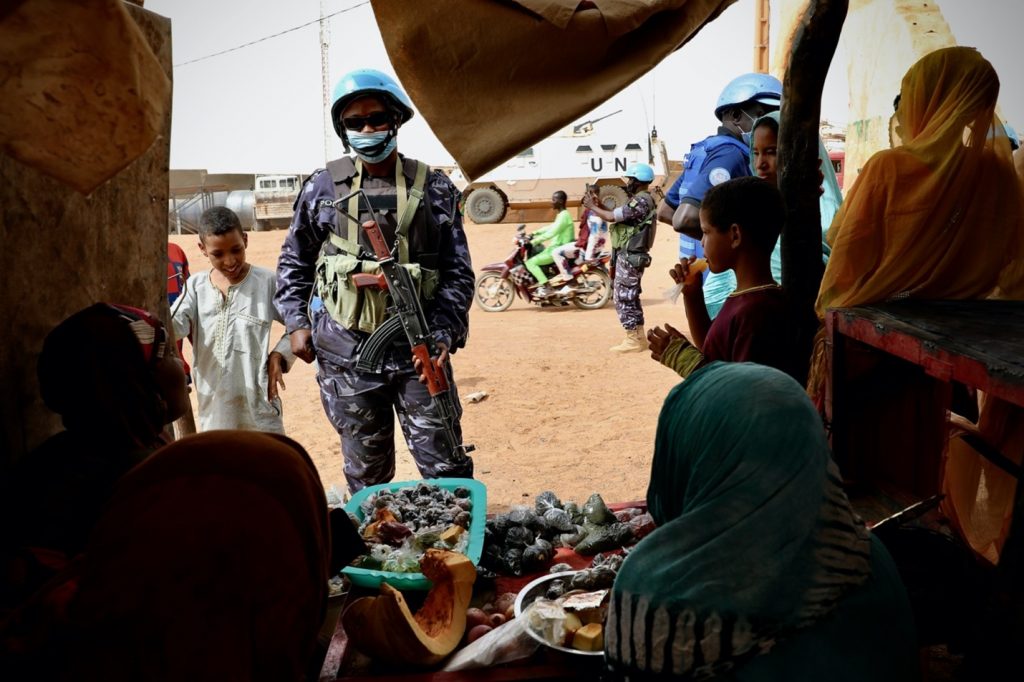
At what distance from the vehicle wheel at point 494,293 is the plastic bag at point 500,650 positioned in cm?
1285

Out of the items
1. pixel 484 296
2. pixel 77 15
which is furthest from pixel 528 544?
pixel 484 296

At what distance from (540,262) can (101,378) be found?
1263cm

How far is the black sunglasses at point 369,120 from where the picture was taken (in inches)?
147

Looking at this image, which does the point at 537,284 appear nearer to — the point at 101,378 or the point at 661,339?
the point at 661,339

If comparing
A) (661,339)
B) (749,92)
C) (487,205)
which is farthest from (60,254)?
(487,205)

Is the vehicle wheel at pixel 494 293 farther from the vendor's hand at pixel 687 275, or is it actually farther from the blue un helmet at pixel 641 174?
the vendor's hand at pixel 687 275

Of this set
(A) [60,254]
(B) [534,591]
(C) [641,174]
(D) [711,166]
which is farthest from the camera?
(C) [641,174]

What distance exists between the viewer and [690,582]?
4.90 feet

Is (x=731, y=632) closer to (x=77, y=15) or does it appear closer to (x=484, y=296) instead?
(x=77, y=15)

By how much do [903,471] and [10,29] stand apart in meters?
3.12

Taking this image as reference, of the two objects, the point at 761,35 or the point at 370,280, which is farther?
the point at 761,35

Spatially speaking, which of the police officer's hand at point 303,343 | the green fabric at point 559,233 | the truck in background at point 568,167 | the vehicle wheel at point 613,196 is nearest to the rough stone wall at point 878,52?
the green fabric at point 559,233

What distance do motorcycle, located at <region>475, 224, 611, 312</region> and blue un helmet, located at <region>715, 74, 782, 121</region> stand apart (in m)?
9.38

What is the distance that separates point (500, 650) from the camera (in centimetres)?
205
